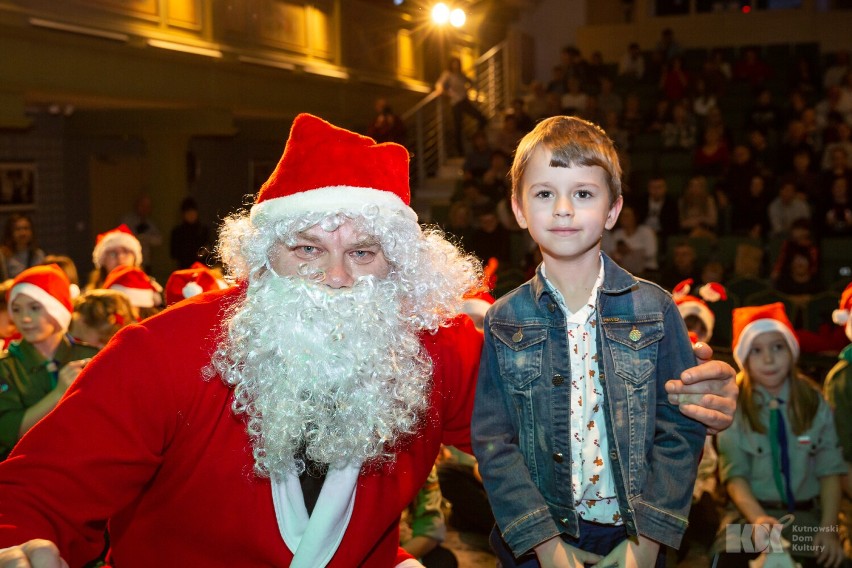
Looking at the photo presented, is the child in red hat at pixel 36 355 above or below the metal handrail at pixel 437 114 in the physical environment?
below

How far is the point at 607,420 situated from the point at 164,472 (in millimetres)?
1056

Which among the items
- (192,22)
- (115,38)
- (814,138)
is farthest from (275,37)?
(814,138)

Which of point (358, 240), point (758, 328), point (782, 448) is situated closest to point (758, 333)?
point (758, 328)

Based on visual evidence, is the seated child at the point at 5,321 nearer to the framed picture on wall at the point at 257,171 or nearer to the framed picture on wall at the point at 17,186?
the framed picture on wall at the point at 17,186

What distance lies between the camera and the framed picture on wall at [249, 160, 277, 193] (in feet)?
45.2

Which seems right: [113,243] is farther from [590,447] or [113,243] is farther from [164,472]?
[590,447]

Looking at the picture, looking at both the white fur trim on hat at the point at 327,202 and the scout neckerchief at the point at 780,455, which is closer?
the white fur trim on hat at the point at 327,202

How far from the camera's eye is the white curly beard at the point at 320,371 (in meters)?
1.96

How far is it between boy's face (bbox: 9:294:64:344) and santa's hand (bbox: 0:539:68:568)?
8.17 feet

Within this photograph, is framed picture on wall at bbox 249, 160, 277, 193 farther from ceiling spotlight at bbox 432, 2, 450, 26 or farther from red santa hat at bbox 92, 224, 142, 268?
red santa hat at bbox 92, 224, 142, 268

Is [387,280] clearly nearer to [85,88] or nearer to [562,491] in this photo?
[562,491]

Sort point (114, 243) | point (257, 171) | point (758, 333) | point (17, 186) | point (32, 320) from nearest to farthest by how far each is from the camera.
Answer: point (758, 333) < point (32, 320) < point (114, 243) < point (17, 186) < point (257, 171)

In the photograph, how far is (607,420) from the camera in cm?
201

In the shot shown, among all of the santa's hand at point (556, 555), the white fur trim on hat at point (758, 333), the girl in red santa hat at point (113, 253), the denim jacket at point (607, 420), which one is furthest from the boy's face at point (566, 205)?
the girl in red santa hat at point (113, 253)
